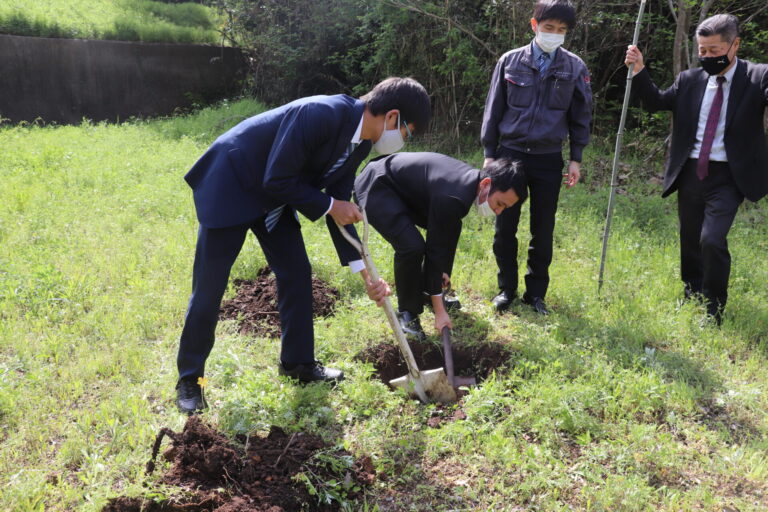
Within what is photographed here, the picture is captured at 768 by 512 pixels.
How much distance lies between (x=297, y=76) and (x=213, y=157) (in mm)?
9560

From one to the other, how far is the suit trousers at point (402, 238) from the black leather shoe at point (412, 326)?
6cm

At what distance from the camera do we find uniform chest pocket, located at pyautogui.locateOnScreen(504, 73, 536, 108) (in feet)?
13.0

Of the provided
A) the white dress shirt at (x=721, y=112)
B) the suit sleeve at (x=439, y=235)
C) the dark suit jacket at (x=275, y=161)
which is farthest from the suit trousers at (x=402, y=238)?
the white dress shirt at (x=721, y=112)

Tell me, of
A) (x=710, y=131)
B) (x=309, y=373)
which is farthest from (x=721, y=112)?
(x=309, y=373)

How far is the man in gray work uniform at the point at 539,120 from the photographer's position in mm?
3926

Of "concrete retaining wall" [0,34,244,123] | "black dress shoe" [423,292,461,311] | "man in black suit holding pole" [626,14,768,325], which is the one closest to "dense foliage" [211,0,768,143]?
"concrete retaining wall" [0,34,244,123]

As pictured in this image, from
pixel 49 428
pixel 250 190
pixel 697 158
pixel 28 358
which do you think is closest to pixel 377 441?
pixel 250 190

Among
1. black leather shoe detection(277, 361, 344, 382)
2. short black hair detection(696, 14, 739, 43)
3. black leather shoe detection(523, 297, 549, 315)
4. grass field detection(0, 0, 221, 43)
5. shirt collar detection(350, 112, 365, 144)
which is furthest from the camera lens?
grass field detection(0, 0, 221, 43)

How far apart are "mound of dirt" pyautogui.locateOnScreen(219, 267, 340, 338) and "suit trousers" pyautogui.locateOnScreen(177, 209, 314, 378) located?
79 cm

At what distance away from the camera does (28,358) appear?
3426mm

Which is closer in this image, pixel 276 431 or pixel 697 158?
pixel 276 431

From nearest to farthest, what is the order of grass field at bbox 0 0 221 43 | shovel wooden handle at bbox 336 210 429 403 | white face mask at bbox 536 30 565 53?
shovel wooden handle at bbox 336 210 429 403
white face mask at bbox 536 30 565 53
grass field at bbox 0 0 221 43

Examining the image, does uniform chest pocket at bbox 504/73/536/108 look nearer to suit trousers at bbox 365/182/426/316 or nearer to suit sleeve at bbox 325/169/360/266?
suit trousers at bbox 365/182/426/316

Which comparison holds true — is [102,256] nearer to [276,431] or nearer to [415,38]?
[276,431]
